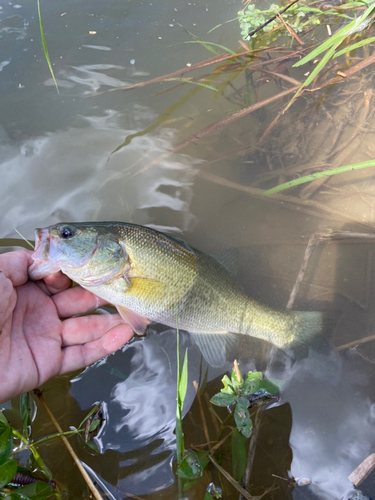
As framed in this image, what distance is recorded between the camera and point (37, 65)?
436 cm

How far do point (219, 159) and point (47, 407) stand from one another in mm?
2936

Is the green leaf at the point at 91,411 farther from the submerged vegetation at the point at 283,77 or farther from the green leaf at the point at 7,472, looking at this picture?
the submerged vegetation at the point at 283,77

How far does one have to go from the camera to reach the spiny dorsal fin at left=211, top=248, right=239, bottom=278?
9.73 feet

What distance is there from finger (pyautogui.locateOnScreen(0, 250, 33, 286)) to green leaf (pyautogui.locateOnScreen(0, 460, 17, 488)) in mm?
1230

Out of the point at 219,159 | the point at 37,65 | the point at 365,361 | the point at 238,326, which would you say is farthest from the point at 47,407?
the point at 37,65

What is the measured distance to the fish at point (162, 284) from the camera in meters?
2.61

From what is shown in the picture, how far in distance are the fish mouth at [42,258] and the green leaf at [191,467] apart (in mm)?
1616

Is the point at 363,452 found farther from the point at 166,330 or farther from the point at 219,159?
the point at 219,159

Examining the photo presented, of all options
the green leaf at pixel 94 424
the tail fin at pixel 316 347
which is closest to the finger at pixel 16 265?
the green leaf at pixel 94 424

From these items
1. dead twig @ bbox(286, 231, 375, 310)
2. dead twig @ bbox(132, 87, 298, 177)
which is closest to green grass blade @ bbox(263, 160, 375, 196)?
dead twig @ bbox(286, 231, 375, 310)

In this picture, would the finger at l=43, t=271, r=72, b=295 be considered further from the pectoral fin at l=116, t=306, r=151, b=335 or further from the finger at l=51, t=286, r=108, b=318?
the pectoral fin at l=116, t=306, r=151, b=335

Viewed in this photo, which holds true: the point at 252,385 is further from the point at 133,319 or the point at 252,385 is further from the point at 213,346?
the point at 133,319

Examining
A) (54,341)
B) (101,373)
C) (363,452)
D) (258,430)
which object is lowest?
(363,452)

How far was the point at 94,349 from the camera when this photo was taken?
268 centimetres
